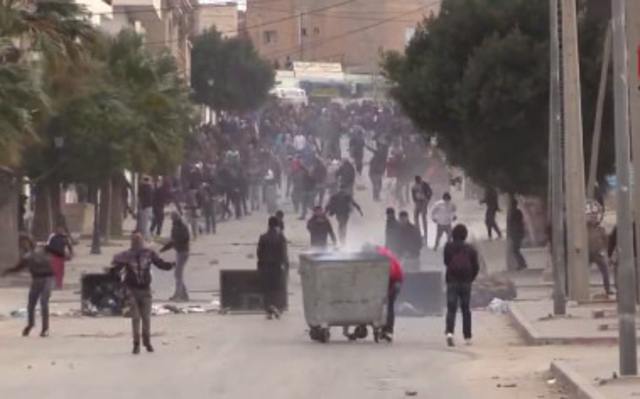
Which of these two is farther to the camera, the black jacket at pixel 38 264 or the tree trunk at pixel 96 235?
the tree trunk at pixel 96 235

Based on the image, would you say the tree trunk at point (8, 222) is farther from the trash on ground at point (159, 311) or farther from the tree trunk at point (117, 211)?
the tree trunk at point (117, 211)

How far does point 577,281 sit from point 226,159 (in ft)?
99.6

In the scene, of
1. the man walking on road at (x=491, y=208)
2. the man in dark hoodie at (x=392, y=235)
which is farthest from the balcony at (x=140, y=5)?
the man in dark hoodie at (x=392, y=235)

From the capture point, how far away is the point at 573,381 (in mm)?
18359

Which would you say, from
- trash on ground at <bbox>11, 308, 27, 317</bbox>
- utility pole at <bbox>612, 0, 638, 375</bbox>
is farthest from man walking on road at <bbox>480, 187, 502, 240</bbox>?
utility pole at <bbox>612, 0, 638, 375</bbox>

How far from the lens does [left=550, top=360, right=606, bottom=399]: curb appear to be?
56.3 ft

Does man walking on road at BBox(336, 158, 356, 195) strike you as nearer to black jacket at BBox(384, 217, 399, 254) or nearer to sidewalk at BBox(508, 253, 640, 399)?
black jacket at BBox(384, 217, 399, 254)

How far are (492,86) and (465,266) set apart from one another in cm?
1513

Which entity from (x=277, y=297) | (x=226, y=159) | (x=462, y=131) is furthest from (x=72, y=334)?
(x=226, y=159)

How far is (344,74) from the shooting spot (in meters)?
126

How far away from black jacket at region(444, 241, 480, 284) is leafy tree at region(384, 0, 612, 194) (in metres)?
14.7

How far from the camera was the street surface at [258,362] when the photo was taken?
19156mm

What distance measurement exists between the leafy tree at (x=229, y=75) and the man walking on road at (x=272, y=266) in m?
68.2

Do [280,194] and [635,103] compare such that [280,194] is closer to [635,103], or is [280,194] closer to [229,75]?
[635,103]
